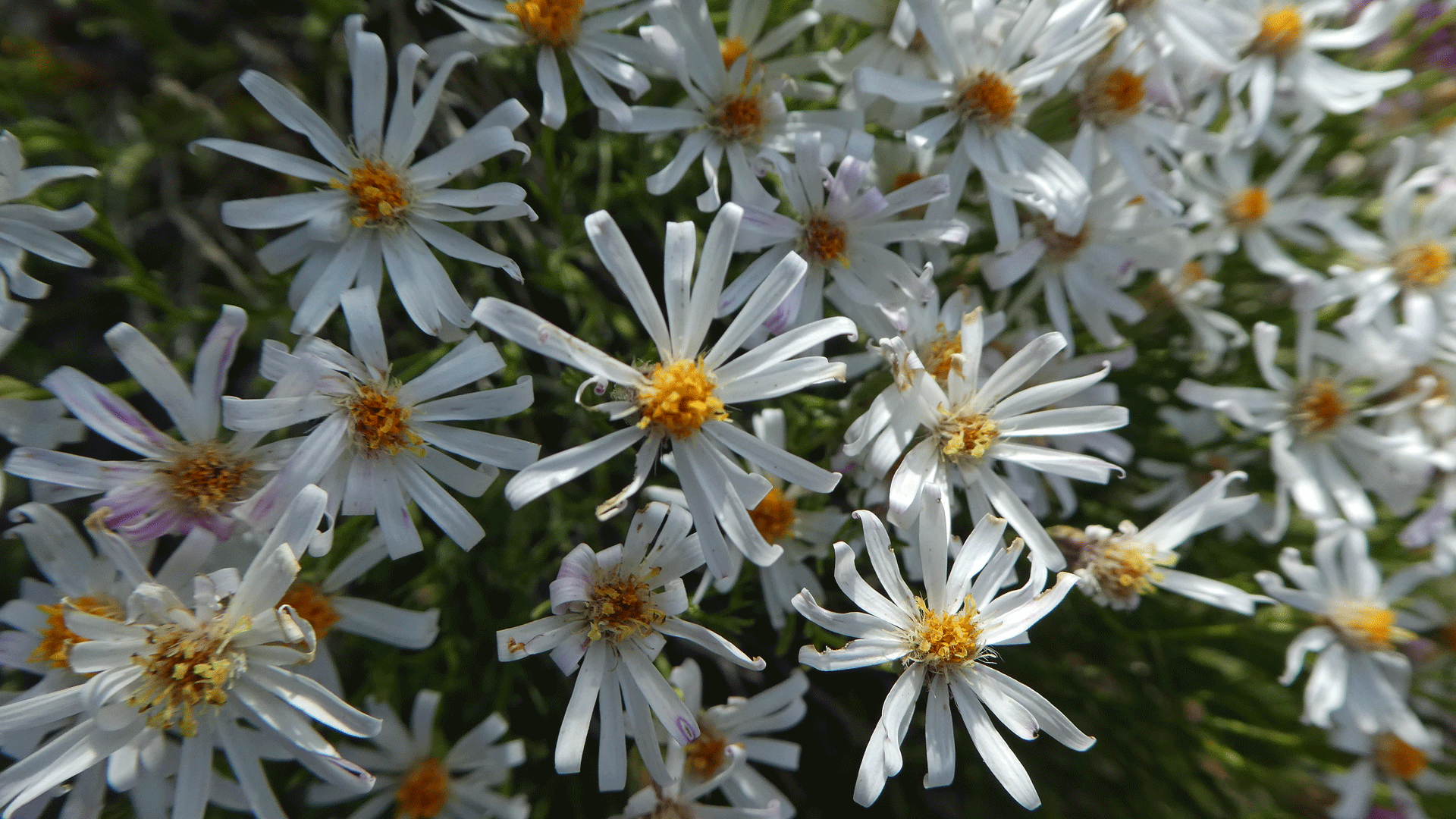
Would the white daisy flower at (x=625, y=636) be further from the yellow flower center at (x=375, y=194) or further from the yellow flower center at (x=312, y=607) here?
the yellow flower center at (x=375, y=194)

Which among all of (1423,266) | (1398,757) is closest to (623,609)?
(1398,757)

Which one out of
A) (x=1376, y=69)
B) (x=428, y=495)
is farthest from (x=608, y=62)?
(x=1376, y=69)

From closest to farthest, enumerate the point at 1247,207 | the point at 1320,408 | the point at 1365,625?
the point at 1365,625, the point at 1320,408, the point at 1247,207

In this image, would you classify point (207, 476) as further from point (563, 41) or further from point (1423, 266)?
point (1423, 266)

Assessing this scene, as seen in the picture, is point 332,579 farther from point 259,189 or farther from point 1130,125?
point 1130,125

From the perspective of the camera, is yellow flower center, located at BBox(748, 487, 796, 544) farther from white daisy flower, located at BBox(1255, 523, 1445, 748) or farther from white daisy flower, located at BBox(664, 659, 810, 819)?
white daisy flower, located at BBox(1255, 523, 1445, 748)

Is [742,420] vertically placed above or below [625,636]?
above

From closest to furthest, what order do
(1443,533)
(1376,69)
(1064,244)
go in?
(1064,244)
(1443,533)
(1376,69)

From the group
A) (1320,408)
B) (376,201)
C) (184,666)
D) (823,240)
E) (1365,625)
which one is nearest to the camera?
(184,666)
